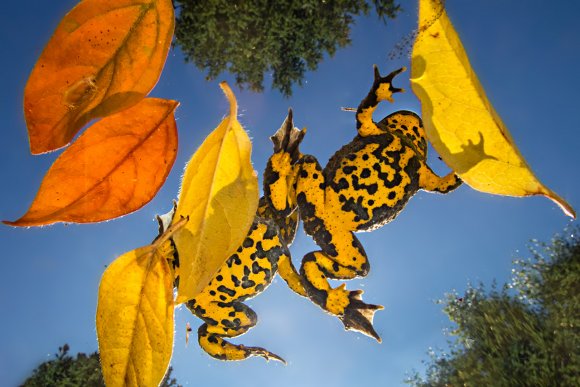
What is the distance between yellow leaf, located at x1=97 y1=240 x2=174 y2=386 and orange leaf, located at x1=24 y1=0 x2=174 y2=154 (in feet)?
0.77

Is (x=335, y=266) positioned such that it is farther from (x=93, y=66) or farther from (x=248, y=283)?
(x=93, y=66)

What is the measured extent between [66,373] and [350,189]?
8.01 meters

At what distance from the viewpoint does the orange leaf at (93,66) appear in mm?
607

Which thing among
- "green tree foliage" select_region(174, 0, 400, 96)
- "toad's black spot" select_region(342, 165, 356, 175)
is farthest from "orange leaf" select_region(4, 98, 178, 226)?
"green tree foliage" select_region(174, 0, 400, 96)

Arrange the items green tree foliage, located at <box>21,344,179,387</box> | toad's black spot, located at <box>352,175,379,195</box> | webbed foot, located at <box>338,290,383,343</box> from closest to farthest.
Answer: toad's black spot, located at <box>352,175,379,195</box> → webbed foot, located at <box>338,290,383,343</box> → green tree foliage, located at <box>21,344,179,387</box>

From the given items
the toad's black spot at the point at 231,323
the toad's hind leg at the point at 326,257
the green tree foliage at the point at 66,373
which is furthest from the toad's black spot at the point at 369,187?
the green tree foliage at the point at 66,373

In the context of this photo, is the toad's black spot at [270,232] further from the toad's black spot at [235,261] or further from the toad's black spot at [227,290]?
the toad's black spot at [227,290]

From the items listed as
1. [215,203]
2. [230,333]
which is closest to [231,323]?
[230,333]

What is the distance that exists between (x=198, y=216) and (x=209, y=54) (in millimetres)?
6277

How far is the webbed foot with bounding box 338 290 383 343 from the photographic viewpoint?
1.48 meters

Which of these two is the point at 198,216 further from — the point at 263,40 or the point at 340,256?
the point at 263,40

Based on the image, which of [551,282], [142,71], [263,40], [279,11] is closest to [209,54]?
[263,40]

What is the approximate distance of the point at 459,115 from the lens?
0.55 meters

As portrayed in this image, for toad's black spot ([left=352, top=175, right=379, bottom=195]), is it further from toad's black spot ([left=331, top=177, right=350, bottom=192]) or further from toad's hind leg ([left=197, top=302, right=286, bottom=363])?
toad's hind leg ([left=197, top=302, right=286, bottom=363])
